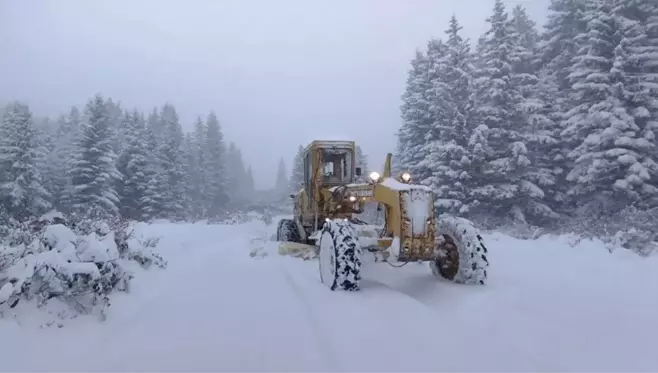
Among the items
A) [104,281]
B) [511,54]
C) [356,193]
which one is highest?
[511,54]

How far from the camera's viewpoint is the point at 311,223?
39.1 feet

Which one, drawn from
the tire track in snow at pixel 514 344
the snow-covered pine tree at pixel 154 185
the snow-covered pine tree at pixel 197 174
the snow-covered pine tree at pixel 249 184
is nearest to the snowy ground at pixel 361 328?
the tire track in snow at pixel 514 344

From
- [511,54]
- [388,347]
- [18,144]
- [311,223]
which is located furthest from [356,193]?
[18,144]

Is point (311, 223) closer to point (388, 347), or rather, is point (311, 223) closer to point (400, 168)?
point (388, 347)

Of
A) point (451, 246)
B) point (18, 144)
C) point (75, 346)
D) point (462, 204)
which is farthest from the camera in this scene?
point (18, 144)

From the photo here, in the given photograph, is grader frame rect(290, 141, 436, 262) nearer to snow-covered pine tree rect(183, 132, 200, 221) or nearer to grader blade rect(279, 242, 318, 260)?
grader blade rect(279, 242, 318, 260)

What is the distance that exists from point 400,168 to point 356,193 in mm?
21640

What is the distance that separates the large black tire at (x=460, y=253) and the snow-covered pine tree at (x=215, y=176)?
4413 cm

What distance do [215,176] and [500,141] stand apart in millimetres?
38276

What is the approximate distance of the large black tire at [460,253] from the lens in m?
6.75

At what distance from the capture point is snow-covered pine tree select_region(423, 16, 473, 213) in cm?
2042

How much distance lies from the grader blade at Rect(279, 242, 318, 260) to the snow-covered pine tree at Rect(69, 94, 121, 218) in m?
22.9

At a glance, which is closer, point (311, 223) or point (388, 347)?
point (388, 347)

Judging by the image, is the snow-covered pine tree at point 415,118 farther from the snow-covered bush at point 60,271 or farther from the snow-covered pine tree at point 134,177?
the snow-covered pine tree at point 134,177
